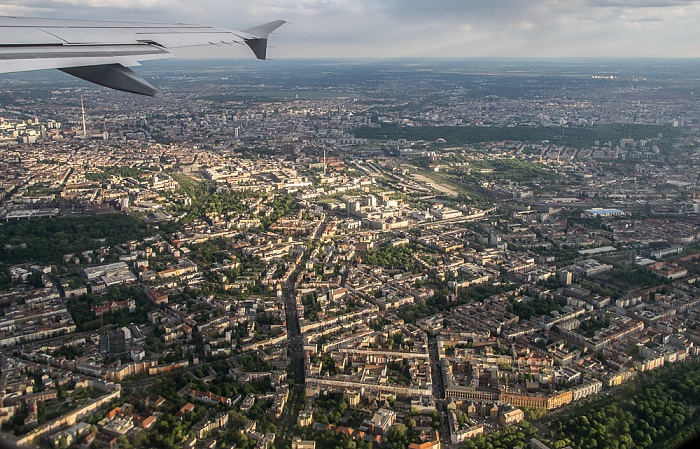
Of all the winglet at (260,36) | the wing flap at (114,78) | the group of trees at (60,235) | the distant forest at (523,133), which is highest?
the winglet at (260,36)

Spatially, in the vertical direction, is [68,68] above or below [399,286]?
above

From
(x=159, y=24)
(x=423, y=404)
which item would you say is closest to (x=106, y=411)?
(x=423, y=404)

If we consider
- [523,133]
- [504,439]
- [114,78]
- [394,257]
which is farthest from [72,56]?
[523,133]

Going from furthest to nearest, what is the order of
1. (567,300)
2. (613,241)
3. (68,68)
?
(613,241)
(567,300)
(68,68)

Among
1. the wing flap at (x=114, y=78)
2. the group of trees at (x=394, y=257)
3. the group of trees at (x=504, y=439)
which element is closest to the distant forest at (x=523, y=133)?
the group of trees at (x=394, y=257)

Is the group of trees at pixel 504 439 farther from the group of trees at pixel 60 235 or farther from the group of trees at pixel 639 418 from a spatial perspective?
the group of trees at pixel 60 235

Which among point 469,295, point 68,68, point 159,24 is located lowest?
point 469,295

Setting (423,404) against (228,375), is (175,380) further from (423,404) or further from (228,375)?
(423,404)

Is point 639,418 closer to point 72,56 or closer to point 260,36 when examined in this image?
point 260,36
